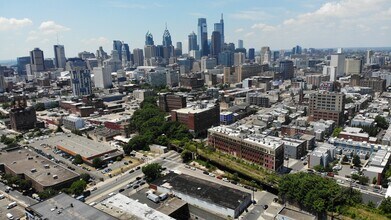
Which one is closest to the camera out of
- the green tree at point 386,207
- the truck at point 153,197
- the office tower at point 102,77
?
the green tree at point 386,207

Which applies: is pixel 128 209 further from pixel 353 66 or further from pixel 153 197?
pixel 353 66

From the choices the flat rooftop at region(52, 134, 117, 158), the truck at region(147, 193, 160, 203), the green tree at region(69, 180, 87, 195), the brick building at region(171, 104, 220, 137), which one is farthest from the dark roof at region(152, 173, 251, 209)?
the brick building at region(171, 104, 220, 137)

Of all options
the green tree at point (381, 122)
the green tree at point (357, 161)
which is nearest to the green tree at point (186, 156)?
the green tree at point (357, 161)

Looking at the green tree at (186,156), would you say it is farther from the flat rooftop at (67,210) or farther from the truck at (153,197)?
the flat rooftop at (67,210)

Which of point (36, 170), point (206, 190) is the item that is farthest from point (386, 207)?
point (36, 170)

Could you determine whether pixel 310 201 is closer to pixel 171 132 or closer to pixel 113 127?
pixel 171 132

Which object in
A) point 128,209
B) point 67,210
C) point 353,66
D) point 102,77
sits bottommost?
point 128,209

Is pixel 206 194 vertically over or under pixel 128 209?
under

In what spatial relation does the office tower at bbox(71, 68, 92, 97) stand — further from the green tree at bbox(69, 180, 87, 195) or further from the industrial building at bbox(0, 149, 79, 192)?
the green tree at bbox(69, 180, 87, 195)
